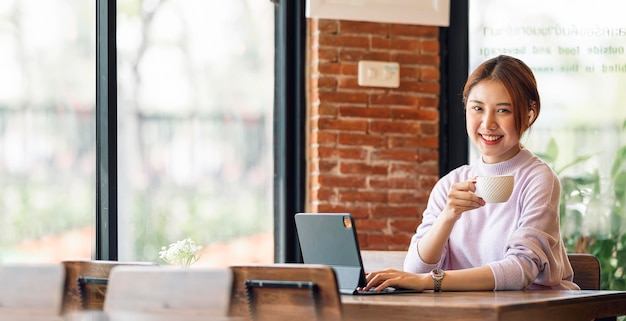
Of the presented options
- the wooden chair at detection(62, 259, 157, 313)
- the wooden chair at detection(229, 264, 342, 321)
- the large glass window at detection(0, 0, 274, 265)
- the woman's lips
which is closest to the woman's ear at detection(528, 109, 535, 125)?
the woman's lips

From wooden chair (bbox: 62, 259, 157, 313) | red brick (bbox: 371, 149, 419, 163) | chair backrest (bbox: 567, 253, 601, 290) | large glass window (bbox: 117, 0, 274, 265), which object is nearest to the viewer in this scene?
wooden chair (bbox: 62, 259, 157, 313)

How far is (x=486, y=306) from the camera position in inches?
86.3

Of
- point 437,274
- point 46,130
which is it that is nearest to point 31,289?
point 437,274

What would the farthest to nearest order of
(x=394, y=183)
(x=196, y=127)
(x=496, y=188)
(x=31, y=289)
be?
(x=394, y=183), (x=196, y=127), (x=496, y=188), (x=31, y=289)

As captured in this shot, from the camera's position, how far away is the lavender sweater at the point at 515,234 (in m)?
2.80

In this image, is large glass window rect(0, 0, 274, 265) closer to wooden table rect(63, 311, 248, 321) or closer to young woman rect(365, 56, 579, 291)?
young woman rect(365, 56, 579, 291)

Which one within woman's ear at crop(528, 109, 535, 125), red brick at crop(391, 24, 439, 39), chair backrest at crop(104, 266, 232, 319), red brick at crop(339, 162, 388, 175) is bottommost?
chair backrest at crop(104, 266, 232, 319)

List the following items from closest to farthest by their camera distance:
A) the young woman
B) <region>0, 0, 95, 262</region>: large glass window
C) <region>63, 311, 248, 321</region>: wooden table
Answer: <region>63, 311, 248, 321</region>: wooden table
the young woman
<region>0, 0, 95, 262</region>: large glass window

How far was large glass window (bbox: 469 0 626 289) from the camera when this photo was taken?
513 cm

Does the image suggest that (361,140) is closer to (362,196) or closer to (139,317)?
(362,196)

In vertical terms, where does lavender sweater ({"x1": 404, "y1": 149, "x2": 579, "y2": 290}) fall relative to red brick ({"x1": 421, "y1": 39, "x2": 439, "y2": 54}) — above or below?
below

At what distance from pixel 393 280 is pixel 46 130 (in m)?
2.50

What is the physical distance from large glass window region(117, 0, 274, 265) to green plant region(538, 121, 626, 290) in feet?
4.93

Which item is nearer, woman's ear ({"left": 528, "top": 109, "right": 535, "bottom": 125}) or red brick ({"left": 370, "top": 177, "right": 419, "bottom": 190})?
woman's ear ({"left": 528, "top": 109, "right": 535, "bottom": 125})
